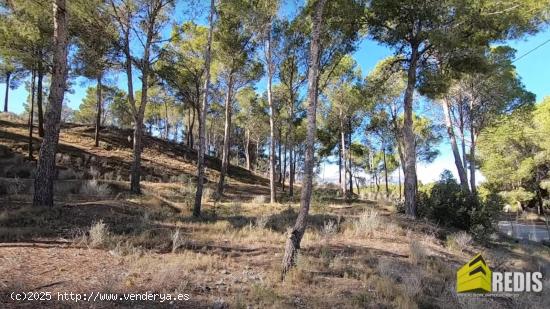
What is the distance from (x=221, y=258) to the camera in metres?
7.08

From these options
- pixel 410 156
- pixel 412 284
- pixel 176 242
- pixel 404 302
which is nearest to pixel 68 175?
pixel 176 242

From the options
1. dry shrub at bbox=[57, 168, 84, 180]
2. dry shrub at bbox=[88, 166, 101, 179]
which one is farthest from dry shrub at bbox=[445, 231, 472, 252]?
Result: dry shrub at bbox=[88, 166, 101, 179]

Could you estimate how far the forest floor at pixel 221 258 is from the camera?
540 cm

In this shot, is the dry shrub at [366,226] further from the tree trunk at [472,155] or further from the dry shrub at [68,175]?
the dry shrub at [68,175]

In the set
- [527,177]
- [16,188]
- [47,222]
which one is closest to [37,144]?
[16,188]

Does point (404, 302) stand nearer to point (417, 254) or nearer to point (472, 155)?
point (417, 254)

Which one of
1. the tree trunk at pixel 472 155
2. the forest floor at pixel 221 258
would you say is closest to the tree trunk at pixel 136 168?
the forest floor at pixel 221 258

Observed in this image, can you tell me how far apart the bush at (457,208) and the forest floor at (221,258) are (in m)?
1.19

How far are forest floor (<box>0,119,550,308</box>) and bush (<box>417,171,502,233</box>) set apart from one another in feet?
3.91

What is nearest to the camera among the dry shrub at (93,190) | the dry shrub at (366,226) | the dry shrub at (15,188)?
the dry shrub at (366,226)

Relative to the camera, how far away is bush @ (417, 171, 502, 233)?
13930mm

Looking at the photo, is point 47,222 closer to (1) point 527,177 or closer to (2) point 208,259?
(2) point 208,259

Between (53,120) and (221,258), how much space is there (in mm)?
5547

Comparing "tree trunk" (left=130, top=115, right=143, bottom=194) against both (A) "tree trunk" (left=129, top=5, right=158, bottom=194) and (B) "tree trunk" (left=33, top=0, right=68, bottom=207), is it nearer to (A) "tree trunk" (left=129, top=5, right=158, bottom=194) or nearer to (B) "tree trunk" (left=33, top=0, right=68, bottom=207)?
(A) "tree trunk" (left=129, top=5, right=158, bottom=194)
